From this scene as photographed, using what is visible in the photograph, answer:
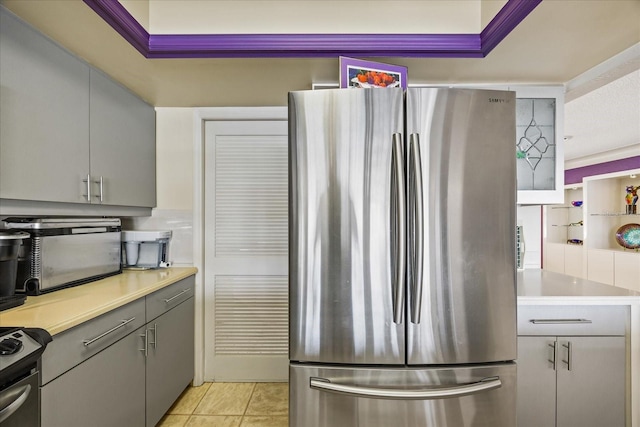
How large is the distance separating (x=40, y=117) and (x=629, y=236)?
23.2 ft

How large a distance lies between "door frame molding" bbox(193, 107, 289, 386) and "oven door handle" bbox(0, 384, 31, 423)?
1.61 m

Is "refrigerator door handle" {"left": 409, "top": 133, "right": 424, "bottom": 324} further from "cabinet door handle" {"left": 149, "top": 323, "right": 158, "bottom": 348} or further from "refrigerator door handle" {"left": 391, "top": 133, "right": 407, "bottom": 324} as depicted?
"cabinet door handle" {"left": 149, "top": 323, "right": 158, "bottom": 348}

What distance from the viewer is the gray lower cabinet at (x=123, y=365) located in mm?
1337

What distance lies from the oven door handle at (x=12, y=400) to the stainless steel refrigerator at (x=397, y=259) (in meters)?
0.87

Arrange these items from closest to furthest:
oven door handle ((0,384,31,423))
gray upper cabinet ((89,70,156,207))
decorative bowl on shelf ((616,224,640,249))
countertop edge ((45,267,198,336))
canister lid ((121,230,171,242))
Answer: oven door handle ((0,384,31,423))
countertop edge ((45,267,198,336))
gray upper cabinet ((89,70,156,207))
canister lid ((121,230,171,242))
decorative bowl on shelf ((616,224,640,249))

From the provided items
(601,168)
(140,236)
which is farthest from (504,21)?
(601,168)

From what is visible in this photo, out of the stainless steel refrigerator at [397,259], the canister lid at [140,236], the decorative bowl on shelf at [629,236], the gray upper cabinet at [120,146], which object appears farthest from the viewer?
the decorative bowl on shelf at [629,236]

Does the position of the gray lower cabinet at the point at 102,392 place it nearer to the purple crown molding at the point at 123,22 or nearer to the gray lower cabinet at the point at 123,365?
the gray lower cabinet at the point at 123,365

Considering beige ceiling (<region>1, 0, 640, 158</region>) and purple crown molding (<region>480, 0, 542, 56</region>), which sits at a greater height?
purple crown molding (<region>480, 0, 542, 56</region>)

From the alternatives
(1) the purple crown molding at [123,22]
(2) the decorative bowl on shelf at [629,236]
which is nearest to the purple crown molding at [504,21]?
(1) the purple crown molding at [123,22]

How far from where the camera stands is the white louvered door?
282cm

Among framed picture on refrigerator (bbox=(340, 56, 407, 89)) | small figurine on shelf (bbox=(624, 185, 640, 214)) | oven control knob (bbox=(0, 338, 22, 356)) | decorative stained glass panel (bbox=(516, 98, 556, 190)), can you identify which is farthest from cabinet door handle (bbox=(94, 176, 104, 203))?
small figurine on shelf (bbox=(624, 185, 640, 214))

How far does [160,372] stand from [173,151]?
1548 mm

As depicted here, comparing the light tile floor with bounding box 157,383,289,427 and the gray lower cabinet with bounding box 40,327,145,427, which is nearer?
the gray lower cabinet with bounding box 40,327,145,427
